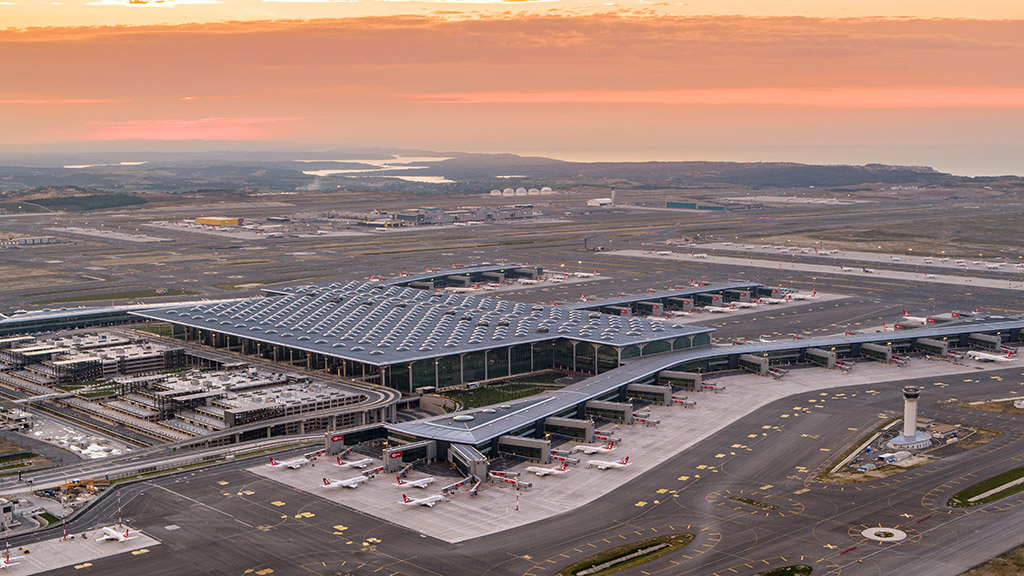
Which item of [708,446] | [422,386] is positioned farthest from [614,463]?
[422,386]

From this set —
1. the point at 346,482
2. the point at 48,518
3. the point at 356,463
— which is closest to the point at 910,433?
the point at 356,463

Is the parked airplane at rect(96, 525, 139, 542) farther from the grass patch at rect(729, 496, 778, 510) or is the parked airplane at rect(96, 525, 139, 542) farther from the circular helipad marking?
the circular helipad marking

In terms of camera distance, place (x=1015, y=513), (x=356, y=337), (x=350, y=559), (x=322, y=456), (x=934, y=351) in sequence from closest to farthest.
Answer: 1. (x=350, y=559)
2. (x=1015, y=513)
3. (x=322, y=456)
4. (x=356, y=337)
5. (x=934, y=351)

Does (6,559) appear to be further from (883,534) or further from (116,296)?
(116,296)

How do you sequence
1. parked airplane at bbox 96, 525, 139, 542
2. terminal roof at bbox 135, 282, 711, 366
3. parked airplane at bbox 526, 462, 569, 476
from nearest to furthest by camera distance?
parked airplane at bbox 96, 525, 139, 542 → parked airplane at bbox 526, 462, 569, 476 → terminal roof at bbox 135, 282, 711, 366

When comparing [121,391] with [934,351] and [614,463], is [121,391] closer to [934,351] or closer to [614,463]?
[614,463]

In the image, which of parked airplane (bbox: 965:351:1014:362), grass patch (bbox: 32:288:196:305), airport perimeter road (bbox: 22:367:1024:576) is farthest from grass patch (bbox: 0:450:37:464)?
parked airplane (bbox: 965:351:1014:362)

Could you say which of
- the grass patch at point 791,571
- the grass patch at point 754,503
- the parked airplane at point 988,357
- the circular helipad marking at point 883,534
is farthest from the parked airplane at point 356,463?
the parked airplane at point 988,357
